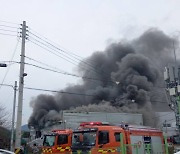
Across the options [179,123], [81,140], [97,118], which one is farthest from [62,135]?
[97,118]

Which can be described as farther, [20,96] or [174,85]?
[20,96]

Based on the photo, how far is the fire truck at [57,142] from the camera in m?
17.8

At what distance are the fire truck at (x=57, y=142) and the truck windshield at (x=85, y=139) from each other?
11.3 ft

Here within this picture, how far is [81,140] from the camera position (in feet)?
Result: 45.8

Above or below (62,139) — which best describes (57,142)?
below

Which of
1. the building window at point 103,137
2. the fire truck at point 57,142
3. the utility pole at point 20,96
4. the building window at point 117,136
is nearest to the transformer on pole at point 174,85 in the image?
the building window at point 117,136

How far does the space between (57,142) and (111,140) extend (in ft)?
17.7

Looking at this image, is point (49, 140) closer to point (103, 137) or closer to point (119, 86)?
point (103, 137)

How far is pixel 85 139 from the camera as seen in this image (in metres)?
14.0

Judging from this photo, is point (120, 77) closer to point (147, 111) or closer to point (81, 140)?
point (147, 111)

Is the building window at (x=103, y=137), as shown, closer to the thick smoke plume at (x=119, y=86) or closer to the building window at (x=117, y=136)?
the building window at (x=117, y=136)

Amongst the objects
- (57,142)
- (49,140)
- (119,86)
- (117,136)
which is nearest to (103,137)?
(117,136)

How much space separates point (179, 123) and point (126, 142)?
2639mm

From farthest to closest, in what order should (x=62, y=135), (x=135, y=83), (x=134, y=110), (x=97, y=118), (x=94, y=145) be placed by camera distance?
1. (x=135, y=83)
2. (x=134, y=110)
3. (x=97, y=118)
4. (x=62, y=135)
5. (x=94, y=145)
